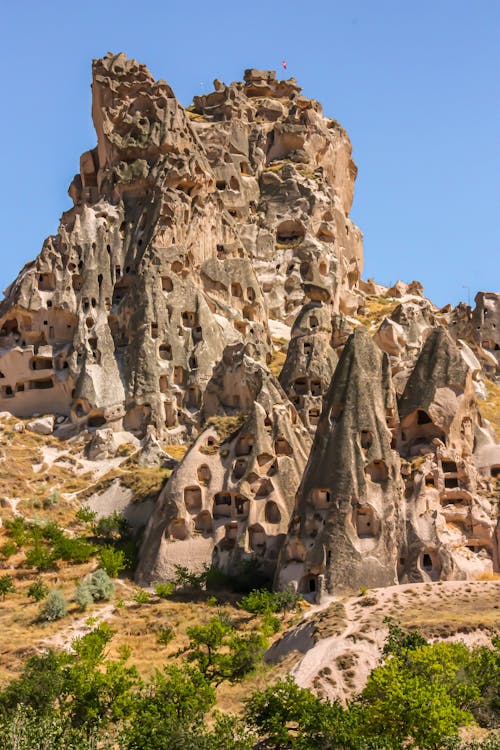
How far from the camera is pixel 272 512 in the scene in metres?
53.4

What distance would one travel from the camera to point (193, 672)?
37.6 metres

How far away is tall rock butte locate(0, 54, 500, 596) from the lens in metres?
50.3

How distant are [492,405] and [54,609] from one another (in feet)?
134

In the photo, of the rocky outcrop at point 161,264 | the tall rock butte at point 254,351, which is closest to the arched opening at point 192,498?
the tall rock butte at point 254,351

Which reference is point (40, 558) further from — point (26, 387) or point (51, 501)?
point (26, 387)

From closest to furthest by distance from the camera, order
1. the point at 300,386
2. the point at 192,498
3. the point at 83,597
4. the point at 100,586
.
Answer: the point at 83,597, the point at 100,586, the point at 192,498, the point at 300,386

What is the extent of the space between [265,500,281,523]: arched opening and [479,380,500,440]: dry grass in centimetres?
2141

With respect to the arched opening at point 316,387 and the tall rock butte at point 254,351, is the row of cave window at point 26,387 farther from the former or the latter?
the arched opening at point 316,387

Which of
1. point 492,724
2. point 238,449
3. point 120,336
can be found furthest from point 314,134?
point 492,724

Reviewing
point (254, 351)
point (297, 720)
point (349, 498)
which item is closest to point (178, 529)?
point (349, 498)

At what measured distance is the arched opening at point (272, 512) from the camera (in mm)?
53213

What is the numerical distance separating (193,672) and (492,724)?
390 inches

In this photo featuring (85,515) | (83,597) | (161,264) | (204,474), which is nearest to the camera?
(83,597)

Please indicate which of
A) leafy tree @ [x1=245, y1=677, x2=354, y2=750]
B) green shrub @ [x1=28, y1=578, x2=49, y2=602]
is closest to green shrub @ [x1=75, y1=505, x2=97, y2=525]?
green shrub @ [x1=28, y1=578, x2=49, y2=602]
